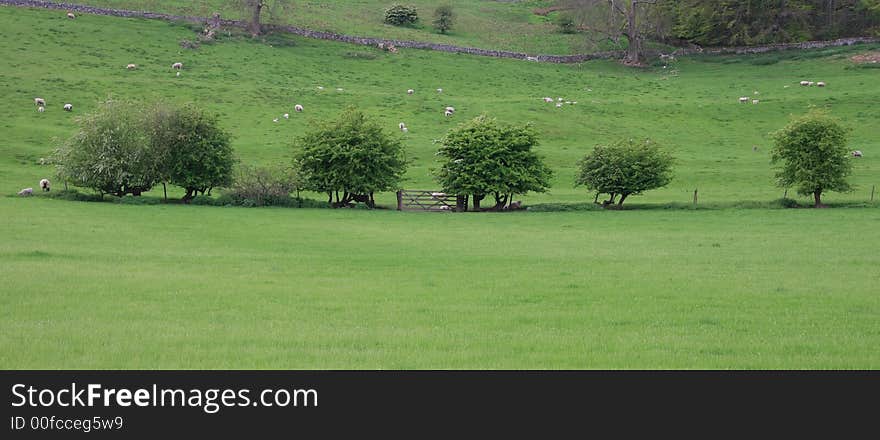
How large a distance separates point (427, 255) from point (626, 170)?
2549cm

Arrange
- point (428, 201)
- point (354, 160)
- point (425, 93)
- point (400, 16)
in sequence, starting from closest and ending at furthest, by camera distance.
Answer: point (354, 160) → point (428, 201) → point (425, 93) → point (400, 16)

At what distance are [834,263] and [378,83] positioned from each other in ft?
204

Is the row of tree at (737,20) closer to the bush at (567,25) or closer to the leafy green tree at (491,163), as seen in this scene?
the bush at (567,25)

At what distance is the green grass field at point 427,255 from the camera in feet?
49.7

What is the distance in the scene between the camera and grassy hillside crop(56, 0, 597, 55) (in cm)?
10175

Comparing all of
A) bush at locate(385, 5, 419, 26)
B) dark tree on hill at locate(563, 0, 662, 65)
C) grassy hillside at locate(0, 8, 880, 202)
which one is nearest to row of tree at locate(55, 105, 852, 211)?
Answer: grassy hillside at locate(0, 8, 880, 202)

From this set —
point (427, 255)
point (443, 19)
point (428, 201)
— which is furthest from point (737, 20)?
point (427, 255)

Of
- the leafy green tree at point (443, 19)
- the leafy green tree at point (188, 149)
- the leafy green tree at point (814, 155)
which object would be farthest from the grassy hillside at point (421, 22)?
the leafy green tree at point (814, 155)

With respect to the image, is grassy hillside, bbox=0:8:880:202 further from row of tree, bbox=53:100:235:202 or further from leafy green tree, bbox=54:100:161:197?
row of tree, bbox=53:100:235:202

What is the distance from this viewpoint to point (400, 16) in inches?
4454

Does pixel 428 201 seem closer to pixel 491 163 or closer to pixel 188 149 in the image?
pixel 491 163
